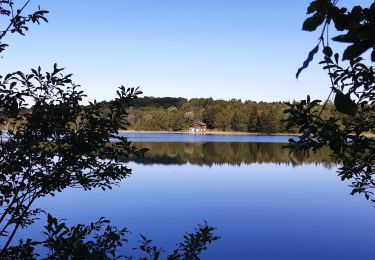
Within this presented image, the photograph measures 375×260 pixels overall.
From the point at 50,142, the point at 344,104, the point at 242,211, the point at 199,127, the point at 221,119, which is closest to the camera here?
the point at 344,104

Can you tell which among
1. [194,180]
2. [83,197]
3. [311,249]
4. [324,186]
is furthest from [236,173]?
[311,249]

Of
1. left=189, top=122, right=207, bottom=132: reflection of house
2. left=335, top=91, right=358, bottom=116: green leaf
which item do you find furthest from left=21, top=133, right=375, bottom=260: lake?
left=189, top=122, right=207, bottom=132: reflection of house

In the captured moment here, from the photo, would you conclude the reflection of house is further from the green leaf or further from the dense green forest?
the green leaf

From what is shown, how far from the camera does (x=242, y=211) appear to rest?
21250mm

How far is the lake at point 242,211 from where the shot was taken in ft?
51.3

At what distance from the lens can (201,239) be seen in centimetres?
575

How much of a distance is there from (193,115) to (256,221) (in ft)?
378

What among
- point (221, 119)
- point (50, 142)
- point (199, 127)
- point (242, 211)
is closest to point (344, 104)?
point (50, 142)

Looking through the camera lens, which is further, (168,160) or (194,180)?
(168,160)

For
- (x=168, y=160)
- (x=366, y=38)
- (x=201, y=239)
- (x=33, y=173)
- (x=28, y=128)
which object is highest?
(x=366, y=38)

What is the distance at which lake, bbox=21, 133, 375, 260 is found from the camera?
51.3 ft

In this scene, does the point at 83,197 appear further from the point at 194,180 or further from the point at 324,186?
the point at 324,186

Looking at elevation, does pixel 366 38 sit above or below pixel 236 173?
above

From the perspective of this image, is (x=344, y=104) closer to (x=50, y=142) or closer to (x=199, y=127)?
(x=50, y=142)
